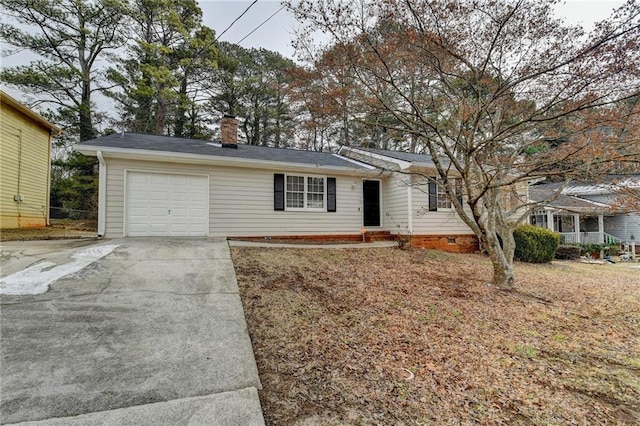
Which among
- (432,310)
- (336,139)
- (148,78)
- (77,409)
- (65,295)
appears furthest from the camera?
(148,78)

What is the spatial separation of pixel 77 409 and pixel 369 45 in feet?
18.7

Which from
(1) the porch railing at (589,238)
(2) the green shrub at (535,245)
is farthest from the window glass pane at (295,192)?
(1) the porch railing at (589,238)

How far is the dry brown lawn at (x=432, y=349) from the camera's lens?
2.26m

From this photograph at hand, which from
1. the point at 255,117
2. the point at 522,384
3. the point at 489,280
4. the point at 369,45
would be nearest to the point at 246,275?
the point at 522,384

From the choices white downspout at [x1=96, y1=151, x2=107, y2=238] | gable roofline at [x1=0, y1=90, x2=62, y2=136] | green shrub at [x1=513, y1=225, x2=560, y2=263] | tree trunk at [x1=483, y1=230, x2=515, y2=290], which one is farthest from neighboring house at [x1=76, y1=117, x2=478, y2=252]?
gable roofline at [x1=0, y1=90, x2=62, y2=136]

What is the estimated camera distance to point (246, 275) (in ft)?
16.6

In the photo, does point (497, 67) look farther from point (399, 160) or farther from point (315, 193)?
point (315, 193)

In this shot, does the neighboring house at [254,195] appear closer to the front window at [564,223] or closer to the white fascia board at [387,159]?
the white fascia board at [387,159]

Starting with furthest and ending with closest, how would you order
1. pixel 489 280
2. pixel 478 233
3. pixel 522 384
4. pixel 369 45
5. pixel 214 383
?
pixel 489 280, pixel 478 233, pixel 369 45, pixel 522 384, pixel 214 383

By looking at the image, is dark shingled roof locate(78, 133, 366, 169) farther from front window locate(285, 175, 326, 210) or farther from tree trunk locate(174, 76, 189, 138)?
tree trunk locate(174, 76, 189, 138)

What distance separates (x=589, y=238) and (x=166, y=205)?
20.9 m

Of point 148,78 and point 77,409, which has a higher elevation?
point 148,78

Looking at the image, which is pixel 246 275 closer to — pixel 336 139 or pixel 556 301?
pixel 556 301

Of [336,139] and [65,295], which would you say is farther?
[336,139]
